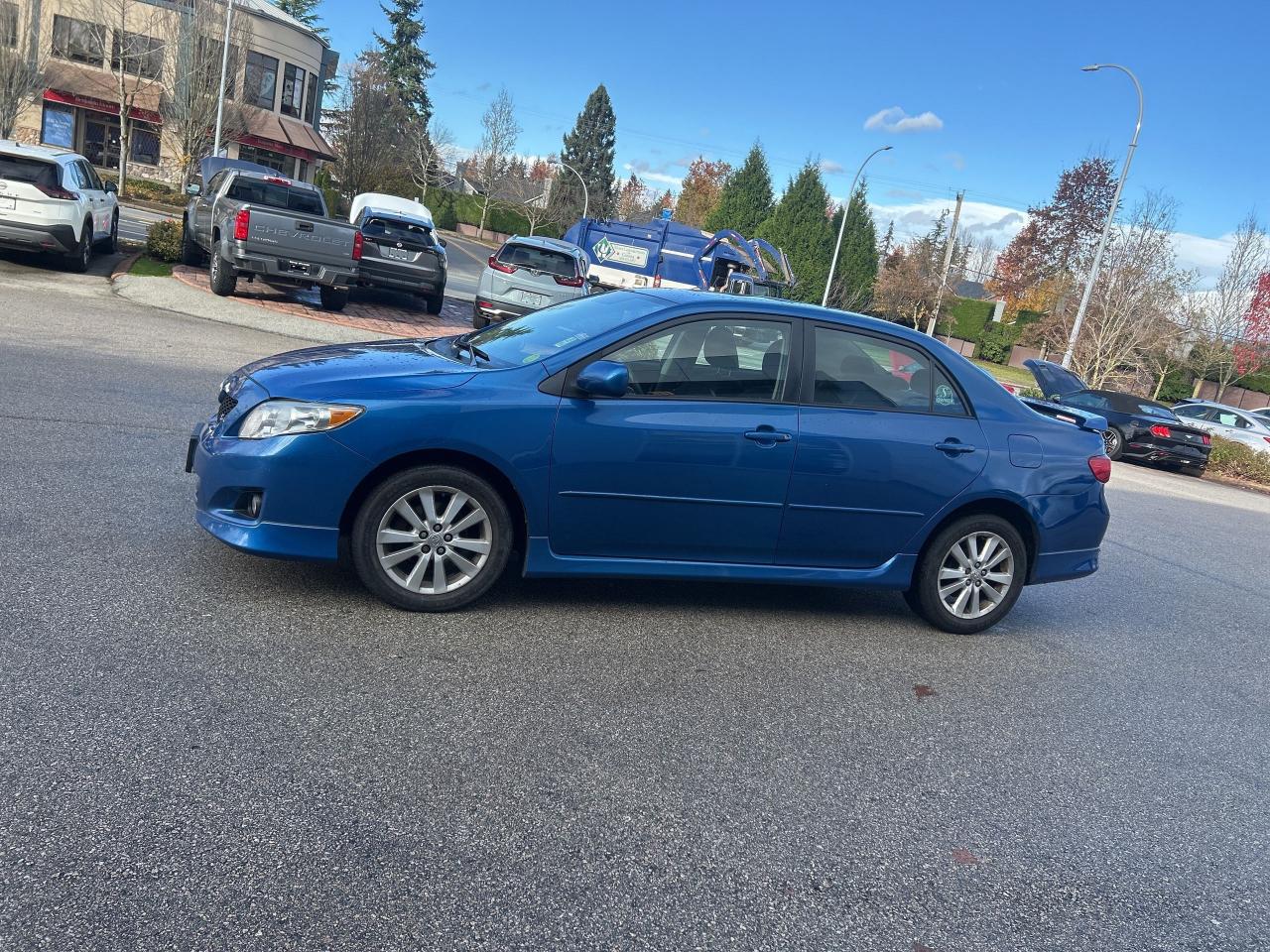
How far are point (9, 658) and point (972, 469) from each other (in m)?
4.68

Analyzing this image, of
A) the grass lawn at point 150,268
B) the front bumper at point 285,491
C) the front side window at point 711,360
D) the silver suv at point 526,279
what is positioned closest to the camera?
the front bumper at point 285,491

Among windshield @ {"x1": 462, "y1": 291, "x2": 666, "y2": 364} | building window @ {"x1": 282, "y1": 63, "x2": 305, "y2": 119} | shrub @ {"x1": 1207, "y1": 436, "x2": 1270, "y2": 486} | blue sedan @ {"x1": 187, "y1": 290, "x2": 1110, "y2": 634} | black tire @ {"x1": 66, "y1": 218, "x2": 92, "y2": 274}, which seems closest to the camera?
blue sedan @ {"x1": 187, "y1": 290, "x2": 1110, "y2": 634}

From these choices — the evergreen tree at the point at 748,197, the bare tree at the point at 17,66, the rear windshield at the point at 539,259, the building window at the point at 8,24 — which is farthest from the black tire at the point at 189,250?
the evergreen tree at the point at 748,197

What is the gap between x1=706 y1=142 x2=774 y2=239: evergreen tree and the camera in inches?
2501

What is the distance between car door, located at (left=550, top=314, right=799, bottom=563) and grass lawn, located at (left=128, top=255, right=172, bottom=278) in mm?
14338

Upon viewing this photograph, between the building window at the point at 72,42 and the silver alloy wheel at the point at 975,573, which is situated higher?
the building window at the point at 72,42

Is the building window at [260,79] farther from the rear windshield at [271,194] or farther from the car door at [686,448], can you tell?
the car door at [686,448]

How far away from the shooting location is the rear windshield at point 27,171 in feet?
47.8

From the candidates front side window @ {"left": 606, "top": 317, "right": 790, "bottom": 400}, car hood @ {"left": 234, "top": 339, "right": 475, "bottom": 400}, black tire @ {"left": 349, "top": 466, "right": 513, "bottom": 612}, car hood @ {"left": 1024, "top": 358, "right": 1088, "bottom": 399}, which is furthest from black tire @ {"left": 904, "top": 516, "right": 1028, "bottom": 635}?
car hood @ {"left": 1024, "top": 358, "right": 1088, "bottom": 399}

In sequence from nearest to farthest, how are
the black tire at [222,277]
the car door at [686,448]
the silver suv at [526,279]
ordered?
the car door at [686,448]
the black tire at [222,277]
the silver suv at [526,279]

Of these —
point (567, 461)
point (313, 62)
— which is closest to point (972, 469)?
point (567, 461)

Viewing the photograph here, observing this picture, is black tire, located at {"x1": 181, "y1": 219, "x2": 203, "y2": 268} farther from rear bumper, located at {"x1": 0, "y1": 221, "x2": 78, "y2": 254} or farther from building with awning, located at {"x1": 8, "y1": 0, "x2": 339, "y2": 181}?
building with awning, located at {"x1": 8, "y1": 0, "x2": 339, "y2": 181}

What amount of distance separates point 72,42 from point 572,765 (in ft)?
164

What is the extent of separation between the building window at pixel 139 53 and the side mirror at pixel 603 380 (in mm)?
40429
